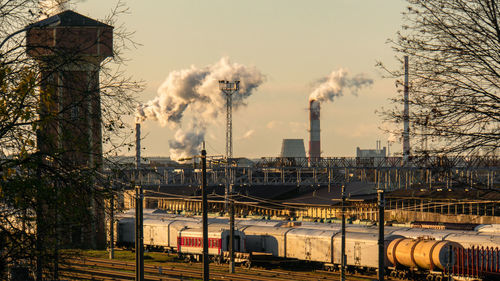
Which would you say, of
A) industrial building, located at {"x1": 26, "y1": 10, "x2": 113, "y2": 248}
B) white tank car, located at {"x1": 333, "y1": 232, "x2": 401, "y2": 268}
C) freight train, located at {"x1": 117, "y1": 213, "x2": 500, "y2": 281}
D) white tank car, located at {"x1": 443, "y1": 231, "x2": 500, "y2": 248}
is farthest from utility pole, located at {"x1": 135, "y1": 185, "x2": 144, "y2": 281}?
white tank car, located at {"x1": 443, "y1": 231, "x2": 500, "y2": 248}

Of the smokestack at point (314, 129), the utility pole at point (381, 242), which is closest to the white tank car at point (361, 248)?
the utility pole at point (381, 242)

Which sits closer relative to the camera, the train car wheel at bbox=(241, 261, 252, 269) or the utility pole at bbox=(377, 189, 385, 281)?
the utility pole at bbox=(377, 189, 385, 281)

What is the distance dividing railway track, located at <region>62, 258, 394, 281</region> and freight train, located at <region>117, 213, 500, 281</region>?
1.20m

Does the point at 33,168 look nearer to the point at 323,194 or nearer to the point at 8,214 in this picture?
the point at 8,214

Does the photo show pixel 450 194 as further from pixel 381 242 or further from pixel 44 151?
pixel 44 151

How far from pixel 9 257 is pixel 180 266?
1511 inches

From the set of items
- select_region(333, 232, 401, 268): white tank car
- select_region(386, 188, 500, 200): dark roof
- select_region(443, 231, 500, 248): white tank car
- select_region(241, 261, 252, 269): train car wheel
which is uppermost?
select_region(386, 188, 500, 200): dark roof

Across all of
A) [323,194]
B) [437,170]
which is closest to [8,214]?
[437,170]

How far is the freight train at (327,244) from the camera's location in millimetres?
39938

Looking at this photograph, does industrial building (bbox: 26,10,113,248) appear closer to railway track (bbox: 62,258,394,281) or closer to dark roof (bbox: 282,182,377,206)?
railway track (bbox: 62,258,394,281)

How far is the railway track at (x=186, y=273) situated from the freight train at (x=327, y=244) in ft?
3.95

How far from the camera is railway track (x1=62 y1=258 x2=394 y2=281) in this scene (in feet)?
141

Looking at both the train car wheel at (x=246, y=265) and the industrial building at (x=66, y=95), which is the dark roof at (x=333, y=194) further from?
the industrial building at (x=66, y=95)

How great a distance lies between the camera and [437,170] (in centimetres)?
1384
